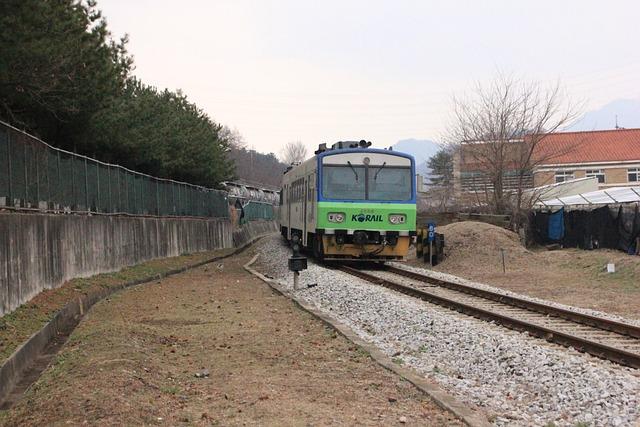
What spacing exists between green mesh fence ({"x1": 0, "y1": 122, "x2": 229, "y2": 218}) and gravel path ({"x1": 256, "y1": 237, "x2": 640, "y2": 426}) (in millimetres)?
5866

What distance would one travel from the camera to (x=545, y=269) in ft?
71.6

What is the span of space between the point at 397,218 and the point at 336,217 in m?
1.81

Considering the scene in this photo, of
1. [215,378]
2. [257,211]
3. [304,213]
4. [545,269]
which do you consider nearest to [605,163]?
[257,211]

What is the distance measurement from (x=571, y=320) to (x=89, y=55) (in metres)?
10.9

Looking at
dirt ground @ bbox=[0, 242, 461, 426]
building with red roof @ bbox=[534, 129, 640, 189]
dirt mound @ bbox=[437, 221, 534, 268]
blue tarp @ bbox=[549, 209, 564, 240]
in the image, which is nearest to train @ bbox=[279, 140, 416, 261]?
dirt mound @ bbox=[437, 221, 534, 268]

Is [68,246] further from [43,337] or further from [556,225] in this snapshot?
[556,225]

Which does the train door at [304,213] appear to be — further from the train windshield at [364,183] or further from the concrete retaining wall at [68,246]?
the concrete retaining wall at [68,246]

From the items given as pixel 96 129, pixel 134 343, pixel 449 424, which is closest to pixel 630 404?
pixel 449 424

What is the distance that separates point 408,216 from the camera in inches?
814

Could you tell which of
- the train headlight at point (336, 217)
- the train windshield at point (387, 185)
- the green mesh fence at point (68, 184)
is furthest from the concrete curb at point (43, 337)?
the train windshield at point (387, 185)

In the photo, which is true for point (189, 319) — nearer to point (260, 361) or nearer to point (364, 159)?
point (260, 361)

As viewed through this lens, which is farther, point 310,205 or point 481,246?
point 481,246

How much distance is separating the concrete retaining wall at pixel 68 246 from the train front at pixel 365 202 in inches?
226

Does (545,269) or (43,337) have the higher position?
(43,337)
